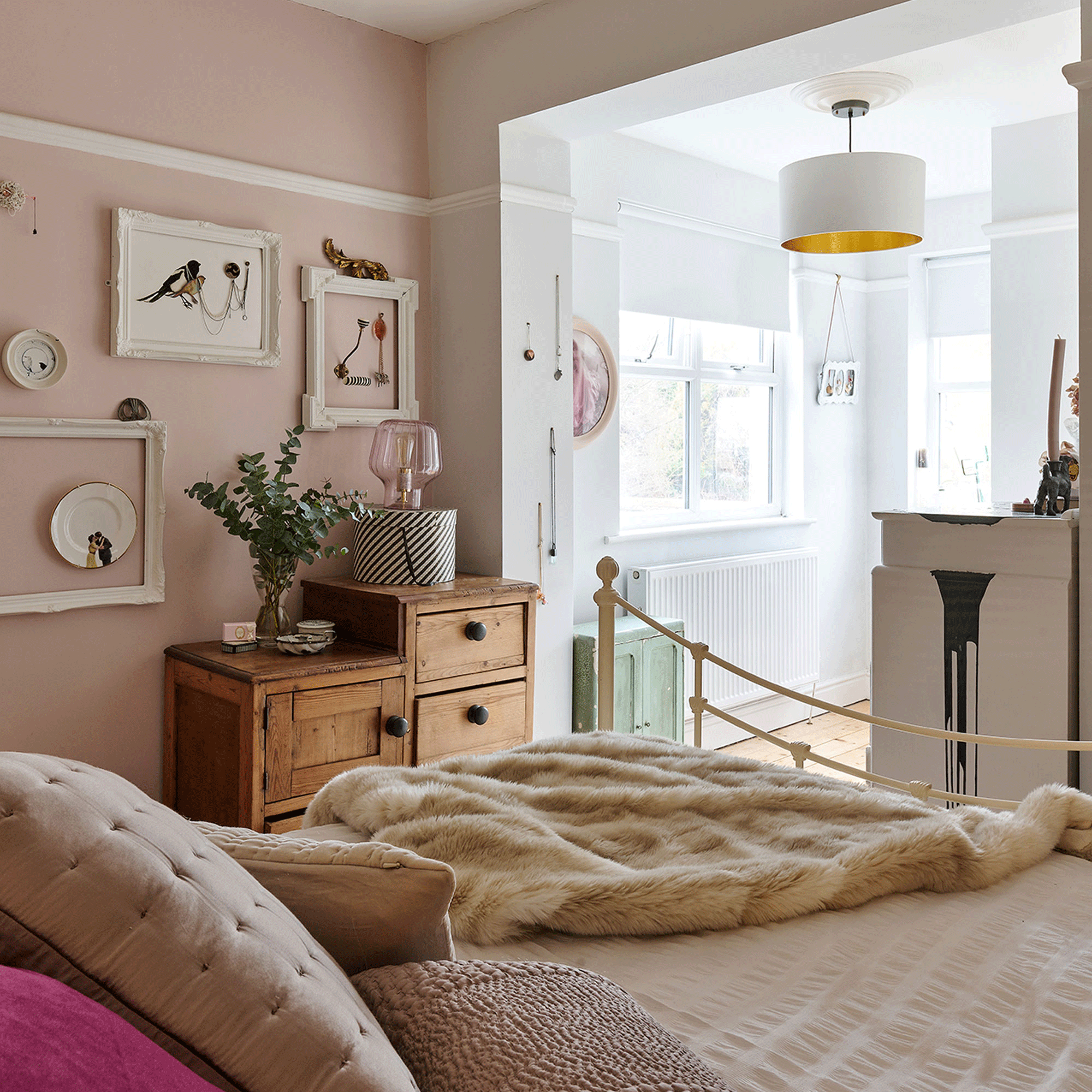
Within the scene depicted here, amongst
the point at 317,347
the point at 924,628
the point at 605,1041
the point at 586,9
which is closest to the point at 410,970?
the point at 605,1041

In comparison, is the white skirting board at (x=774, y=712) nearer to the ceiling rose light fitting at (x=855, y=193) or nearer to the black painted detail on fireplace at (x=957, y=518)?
the black painted detail on fireplace at (x=957, y=518)

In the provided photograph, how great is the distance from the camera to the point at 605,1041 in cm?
89

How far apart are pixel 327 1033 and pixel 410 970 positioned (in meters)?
0.22

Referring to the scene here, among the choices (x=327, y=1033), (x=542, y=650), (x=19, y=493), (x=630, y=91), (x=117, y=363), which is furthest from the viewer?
(x=542, y=650)

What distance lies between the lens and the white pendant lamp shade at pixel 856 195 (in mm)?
3352

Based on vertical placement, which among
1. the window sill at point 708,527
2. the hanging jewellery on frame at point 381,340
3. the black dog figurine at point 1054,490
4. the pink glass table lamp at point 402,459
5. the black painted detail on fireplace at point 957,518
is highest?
the hanging jewellery on frame at point 381,340

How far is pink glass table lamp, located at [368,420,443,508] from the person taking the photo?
10.4ft

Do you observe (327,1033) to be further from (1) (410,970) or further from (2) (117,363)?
(2) (117,363)

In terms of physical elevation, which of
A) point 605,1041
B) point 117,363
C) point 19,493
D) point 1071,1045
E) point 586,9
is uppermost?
point 586,9

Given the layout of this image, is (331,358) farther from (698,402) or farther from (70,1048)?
(70,1048)

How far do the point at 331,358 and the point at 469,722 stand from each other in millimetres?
1220

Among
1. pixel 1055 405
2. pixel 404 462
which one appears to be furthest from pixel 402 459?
pixel 1055 405

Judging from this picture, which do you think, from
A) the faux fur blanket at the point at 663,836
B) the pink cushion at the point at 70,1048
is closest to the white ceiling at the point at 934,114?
the faux fur blanket at the point at 663,836

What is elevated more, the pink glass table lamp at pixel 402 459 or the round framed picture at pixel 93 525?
the pink glass table lamp at pixel 402 459
